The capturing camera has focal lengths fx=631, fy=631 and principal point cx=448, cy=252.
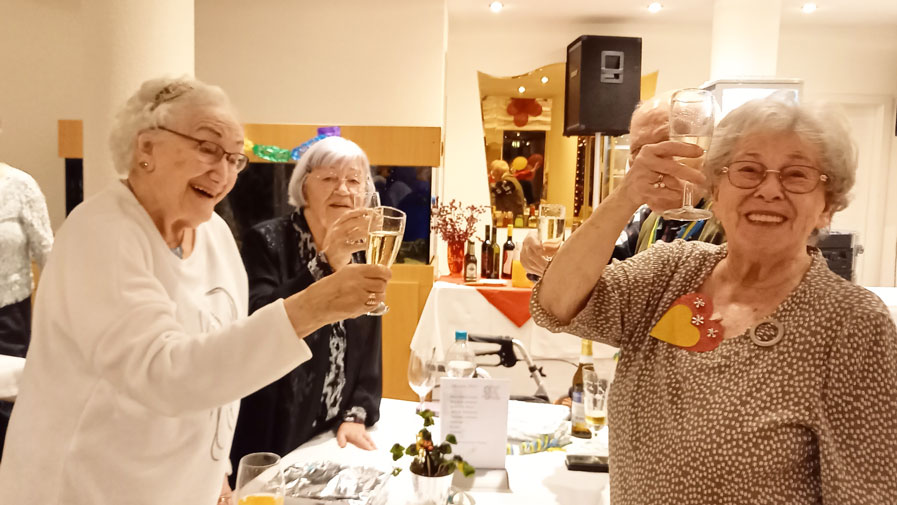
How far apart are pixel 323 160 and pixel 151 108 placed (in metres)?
0.98

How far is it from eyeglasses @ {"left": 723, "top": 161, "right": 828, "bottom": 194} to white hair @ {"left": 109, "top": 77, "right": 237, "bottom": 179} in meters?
1.02

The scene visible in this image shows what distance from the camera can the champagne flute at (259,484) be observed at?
110 centimetres

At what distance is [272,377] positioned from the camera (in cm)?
108

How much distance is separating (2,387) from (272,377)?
1.60 metres

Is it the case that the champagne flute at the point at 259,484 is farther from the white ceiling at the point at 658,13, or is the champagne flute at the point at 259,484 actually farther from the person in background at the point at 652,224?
the white ceiling at the point at 658,13

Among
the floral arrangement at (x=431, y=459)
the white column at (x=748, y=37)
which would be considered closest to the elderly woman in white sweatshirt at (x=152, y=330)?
the floral arrangement at (x=431, y=459)

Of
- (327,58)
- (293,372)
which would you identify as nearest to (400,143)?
(327,58)

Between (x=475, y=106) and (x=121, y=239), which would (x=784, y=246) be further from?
(x=475, y=106)

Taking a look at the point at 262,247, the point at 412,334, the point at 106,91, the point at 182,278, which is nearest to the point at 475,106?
the point at 412,334

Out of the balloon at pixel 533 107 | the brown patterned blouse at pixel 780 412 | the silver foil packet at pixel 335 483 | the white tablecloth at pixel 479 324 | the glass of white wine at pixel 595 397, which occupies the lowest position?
the white tablecloth at pixel 479 324

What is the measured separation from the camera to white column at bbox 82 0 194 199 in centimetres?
304

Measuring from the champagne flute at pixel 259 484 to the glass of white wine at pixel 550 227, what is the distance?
2.53 ft

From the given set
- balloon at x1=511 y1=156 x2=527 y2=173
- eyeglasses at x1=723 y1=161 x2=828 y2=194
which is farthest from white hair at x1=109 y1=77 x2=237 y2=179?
balloon at x1=511 y1=156 x2=527 y2=173

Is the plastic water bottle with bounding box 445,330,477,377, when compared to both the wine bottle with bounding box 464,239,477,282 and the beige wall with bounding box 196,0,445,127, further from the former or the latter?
the beige wall with bounding box 196,0,445,127
